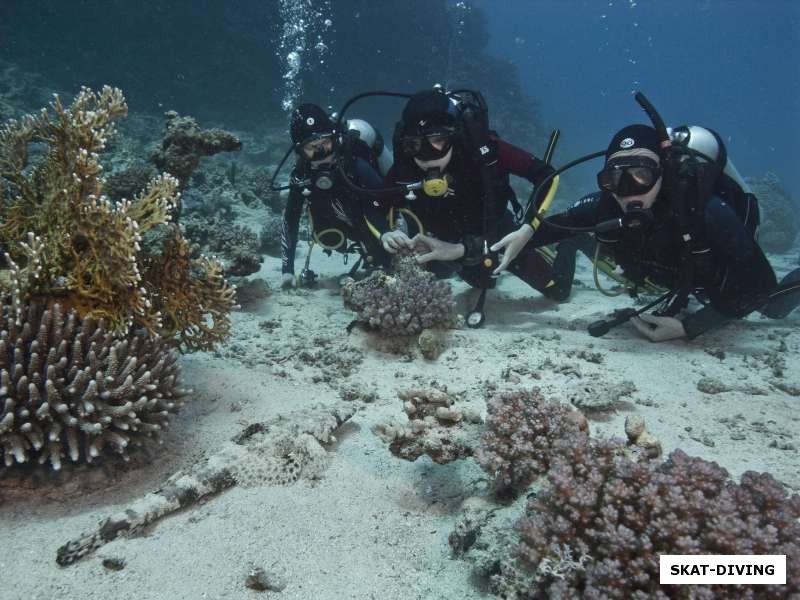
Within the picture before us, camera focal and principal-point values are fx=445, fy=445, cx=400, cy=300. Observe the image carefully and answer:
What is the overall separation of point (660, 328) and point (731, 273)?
979 millimetres

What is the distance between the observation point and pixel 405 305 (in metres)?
5.15

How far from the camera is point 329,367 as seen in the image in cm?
465

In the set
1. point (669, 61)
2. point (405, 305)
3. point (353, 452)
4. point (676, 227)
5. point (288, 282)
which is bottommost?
point (353, 452)

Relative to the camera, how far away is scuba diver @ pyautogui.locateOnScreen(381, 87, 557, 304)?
18.5ft

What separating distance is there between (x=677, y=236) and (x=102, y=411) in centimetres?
558

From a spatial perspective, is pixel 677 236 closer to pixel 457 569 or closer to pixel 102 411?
pixel 457 569

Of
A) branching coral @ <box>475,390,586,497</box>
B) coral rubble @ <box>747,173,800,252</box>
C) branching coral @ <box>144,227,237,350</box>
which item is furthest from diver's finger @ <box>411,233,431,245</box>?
coral rubble @ <box>747,173,800,252</box>

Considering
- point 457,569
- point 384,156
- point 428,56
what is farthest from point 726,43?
point 457,569

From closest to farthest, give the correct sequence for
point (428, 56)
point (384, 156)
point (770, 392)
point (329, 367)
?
point (770, 392) < point (329, 367) < point (384, 156) < point (428, 56)

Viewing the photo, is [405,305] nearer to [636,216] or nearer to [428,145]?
[428,145]

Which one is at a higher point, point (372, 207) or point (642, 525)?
point (372, 207)

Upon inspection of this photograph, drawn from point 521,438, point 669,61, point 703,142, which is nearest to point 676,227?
point 703,142

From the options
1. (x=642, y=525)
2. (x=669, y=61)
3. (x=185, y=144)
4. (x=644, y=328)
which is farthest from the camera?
(x=669, y=61)

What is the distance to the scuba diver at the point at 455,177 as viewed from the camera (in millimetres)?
5648
